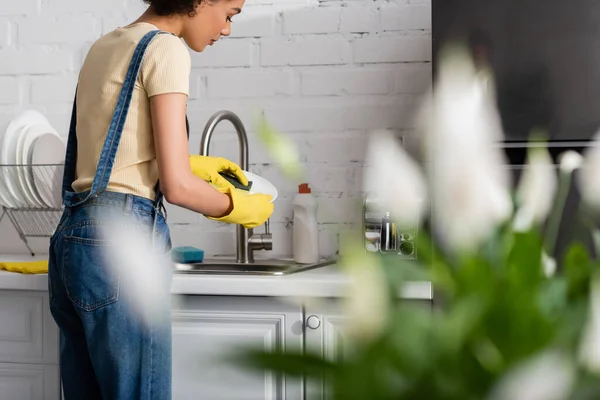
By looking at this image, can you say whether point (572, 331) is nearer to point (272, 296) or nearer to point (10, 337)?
point (272, 296)

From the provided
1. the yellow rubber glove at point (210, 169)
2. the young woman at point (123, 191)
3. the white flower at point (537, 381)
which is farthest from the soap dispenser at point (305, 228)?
the white flower at point (537, 381)

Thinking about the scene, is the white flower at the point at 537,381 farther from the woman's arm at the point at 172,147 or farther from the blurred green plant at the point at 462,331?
the woman's arm at the point at 172,147

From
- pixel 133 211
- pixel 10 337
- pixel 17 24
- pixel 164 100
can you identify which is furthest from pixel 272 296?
pixel 17 24

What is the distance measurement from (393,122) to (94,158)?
1.07m

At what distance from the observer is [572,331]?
393mm

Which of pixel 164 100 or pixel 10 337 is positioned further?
pixel 10 337

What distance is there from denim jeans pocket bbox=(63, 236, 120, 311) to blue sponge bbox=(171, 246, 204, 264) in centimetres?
72

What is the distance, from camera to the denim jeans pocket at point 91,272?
5.00 ft

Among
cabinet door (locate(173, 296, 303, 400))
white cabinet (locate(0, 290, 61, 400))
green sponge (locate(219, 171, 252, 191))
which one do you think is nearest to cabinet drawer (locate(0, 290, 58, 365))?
white cabinet (locate(0, 290, 61, 400))

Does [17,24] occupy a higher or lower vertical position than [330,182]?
higher

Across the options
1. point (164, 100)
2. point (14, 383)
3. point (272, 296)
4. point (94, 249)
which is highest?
point (164, 100)

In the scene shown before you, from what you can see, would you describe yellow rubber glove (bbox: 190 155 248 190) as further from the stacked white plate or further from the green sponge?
the stacked white plate

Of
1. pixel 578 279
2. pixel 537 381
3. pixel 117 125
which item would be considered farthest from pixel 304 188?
pixel 537 381

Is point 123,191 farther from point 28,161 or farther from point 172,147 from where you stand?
point 28,161
